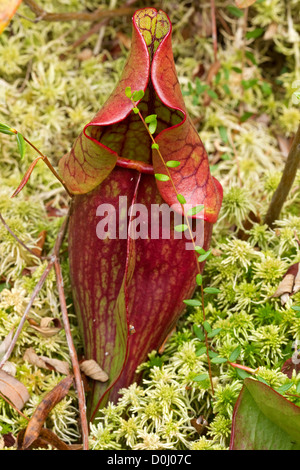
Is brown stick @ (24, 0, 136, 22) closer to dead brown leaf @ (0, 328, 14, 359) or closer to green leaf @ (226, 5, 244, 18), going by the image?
green leaf @ (226, 5, 244, 18)

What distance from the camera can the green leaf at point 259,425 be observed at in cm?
93

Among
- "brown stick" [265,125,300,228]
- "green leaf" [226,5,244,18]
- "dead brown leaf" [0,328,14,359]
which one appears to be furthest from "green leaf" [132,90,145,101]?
"green leaf" [226,5,244,18]

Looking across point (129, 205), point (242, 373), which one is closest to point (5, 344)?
point (129, 205)

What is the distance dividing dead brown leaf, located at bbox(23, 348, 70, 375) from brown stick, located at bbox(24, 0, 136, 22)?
41.0 inches

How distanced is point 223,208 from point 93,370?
0.60m

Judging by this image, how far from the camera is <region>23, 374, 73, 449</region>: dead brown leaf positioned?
1137mm

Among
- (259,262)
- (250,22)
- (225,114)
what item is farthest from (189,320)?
(250,22)

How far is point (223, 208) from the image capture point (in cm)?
147

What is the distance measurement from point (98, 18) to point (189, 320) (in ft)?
3.81

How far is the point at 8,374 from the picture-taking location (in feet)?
3.97

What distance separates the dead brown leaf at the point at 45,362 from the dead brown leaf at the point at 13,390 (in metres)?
0.07

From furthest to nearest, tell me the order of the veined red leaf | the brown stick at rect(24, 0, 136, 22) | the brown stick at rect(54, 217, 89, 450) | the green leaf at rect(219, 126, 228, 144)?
1. the green leaf at rect(219, 126, 228, 144)
2. the brown stick at rect(24, 0, 136, 22)
3. the brown stick at rect(54, 217, 89, 450)
4. the veined red leaf

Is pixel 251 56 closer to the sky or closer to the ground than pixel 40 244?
closer to the sky

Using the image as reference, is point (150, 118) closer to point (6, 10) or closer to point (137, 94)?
point (137, 94)
